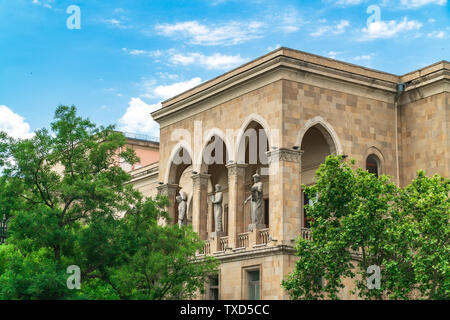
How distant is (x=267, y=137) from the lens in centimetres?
3481

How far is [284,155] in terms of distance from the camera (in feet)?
107

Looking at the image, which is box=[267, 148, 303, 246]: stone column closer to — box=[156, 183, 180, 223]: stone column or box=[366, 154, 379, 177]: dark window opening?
box=[366, 154, 379, 177]: dark window opening

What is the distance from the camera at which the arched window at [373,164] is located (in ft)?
116

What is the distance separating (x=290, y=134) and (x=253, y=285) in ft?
21.1

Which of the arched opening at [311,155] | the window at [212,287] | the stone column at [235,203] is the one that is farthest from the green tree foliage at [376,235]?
the arched opening at [311,155]

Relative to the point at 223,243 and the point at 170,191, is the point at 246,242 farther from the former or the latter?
the point at 170,191

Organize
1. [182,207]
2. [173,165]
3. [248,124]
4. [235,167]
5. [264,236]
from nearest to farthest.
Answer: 1. [264,236]
2. [248,124]
3. [235,167]
4. [182,207]
5. [173,165]

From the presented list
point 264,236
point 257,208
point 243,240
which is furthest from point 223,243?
point 264,236

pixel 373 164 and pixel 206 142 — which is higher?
pixel 206 142

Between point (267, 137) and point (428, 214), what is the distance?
1020 centimetres

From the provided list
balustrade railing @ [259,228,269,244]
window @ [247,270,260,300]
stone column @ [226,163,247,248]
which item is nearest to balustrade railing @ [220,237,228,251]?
stone column @ [226,163,247,248]

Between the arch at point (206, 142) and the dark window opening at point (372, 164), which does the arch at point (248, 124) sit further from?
the dark window opening at point (372, 164)

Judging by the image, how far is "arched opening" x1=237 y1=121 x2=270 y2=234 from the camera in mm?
35344
